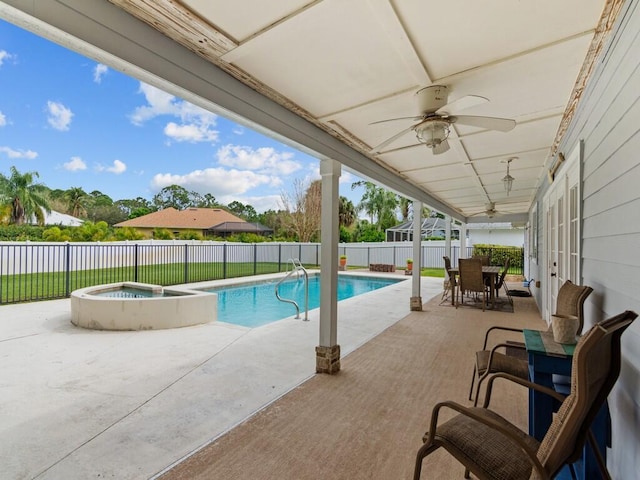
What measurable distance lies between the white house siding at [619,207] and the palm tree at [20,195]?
2497cm

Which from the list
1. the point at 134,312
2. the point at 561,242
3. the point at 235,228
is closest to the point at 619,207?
the point at 561,242

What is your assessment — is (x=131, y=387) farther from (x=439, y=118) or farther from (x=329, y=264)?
(x=439, y=118)

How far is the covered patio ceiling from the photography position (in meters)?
1.56

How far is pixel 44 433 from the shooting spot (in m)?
2.31

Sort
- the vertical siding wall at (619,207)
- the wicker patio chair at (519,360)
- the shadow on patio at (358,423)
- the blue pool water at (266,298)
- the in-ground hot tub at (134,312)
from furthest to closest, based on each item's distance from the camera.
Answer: the blue pool water at (266,298) < the in-ground hot tub at (134,312) < the wicker patio chair at (519,360) < the shadow on patio at (358,423) < the vertical siding wall at (619,207)

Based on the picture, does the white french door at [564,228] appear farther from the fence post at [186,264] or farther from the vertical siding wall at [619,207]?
the fence post at [186,264]

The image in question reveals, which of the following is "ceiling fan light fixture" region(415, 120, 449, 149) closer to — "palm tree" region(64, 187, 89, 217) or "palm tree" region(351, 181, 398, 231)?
"palm tree" region(351, 181, 398, 231)

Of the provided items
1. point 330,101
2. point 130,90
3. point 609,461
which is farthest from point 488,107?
point 130,90

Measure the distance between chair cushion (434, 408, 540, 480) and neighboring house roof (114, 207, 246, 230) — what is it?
2603 centimetres

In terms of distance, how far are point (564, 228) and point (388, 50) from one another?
3.08m

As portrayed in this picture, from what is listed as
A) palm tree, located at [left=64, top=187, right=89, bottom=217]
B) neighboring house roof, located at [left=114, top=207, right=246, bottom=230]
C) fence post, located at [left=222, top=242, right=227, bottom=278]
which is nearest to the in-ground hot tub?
fence post, located at [left=222, top=242, right=227, bottom=278]

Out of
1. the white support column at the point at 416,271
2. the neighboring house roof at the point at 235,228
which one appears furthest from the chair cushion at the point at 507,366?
the neighboring house roof at the point at 235,228

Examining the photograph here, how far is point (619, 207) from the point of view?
167 centimetres

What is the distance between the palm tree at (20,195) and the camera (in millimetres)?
18453
